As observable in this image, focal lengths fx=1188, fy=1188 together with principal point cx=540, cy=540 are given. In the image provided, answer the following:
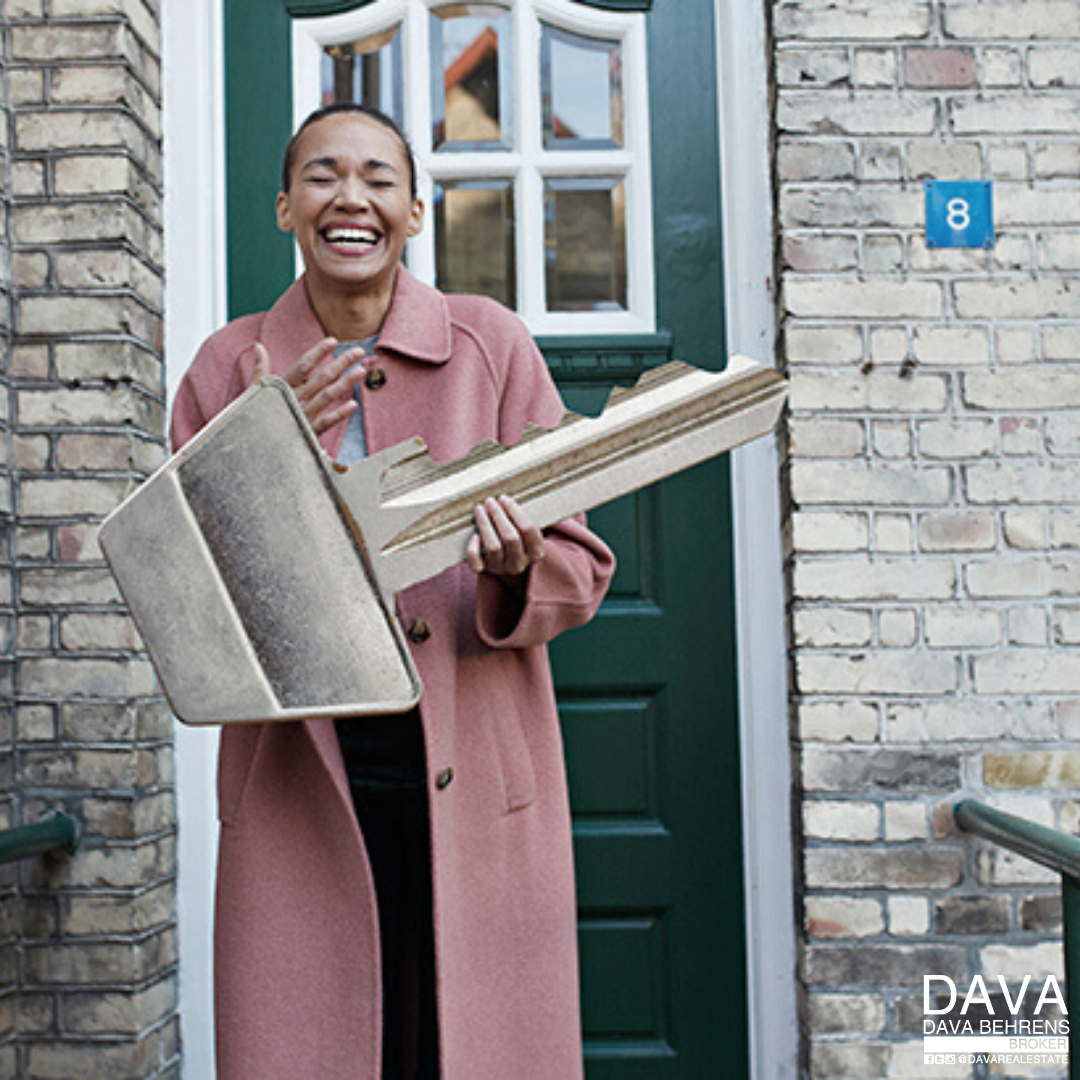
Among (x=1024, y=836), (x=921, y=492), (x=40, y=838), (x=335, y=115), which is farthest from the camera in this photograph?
(x=921, y=492)

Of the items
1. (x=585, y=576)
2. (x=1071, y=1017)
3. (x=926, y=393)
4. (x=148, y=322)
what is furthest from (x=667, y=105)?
(x=1071, y=1017)

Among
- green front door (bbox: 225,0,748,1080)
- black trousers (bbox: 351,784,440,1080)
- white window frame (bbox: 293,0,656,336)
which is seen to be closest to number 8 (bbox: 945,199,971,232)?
green front door (bbox: 225,0,748,1080)

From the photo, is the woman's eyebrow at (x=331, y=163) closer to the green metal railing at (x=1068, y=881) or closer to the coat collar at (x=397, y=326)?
the coat collar at (x=397, y=326)

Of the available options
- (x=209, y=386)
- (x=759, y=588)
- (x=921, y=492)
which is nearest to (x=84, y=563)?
(x=209, y=386)

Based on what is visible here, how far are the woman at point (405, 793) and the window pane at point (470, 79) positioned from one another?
103 centimetres

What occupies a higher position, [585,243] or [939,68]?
[939,68]

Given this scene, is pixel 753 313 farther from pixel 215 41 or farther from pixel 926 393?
pixel 215 41

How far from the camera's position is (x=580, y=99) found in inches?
101

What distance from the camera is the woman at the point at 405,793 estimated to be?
1453mm

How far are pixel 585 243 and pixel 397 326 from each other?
1.10 m

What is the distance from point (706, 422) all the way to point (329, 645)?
0.44 meters

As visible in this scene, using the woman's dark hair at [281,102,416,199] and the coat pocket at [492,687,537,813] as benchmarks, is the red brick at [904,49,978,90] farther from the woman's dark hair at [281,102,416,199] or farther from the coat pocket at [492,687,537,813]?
the coat pocket at [492,687,537,813]

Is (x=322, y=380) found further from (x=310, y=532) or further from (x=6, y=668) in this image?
(x=6, y=668)

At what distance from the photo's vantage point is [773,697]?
94.8 inches
